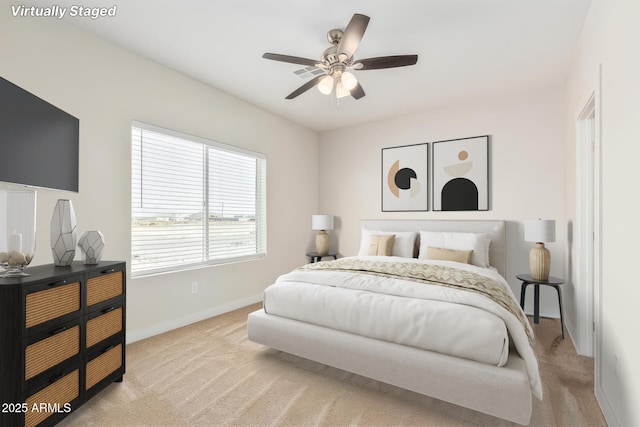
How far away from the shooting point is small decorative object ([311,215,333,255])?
475 centimetres

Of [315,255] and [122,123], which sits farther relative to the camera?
[315,255]

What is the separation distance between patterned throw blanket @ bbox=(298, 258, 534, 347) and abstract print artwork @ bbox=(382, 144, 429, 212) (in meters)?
1.76

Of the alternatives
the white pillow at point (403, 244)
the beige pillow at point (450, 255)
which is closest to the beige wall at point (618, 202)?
the beige pillow at point (450, 255)

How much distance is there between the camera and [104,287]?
2039mm

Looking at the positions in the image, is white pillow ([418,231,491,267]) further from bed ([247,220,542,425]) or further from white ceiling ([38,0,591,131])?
white ceiling ([38,0,591,131])

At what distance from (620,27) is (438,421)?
2.36 metres

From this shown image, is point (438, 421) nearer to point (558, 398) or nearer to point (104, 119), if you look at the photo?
point (558, 398)

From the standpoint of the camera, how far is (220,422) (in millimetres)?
1763

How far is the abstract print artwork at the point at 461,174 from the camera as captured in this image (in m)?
3.95

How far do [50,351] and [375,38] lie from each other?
9.99 ft

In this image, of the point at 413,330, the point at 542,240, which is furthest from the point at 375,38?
the point at 542,240

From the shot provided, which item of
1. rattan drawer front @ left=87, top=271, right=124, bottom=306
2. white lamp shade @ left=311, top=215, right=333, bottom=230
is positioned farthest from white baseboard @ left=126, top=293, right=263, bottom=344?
white lamp shade @ left=311, top=215, right=333, bottom=230

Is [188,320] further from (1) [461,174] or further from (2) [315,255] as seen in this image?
(1) [461,174]

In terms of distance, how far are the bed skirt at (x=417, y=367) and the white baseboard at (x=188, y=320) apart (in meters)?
1.23
